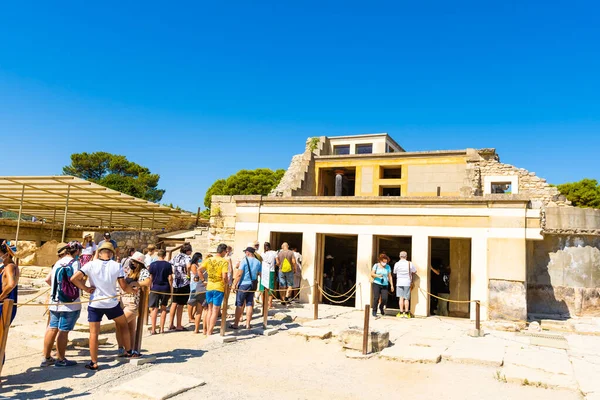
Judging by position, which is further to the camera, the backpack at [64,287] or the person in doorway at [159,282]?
the person in doorway at [159,282]

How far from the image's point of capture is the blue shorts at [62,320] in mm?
5764

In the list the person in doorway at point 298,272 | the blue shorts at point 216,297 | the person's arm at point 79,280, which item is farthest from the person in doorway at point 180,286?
the person in doorway at point 298,272

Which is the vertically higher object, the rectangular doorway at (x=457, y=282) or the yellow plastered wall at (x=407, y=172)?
the yellow plastered wall at (x=407, y=172)

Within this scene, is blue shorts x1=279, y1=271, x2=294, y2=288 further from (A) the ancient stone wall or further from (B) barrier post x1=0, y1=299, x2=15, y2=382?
(B) barrier post x1=0, y1=299, x2=15, y2=382

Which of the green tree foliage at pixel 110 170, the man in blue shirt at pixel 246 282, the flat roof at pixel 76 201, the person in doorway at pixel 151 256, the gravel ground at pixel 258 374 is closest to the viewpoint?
the gravel ground at pixel 258 374

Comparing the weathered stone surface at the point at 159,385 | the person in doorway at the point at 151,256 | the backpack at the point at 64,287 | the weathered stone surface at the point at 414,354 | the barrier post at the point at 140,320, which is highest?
the person in doorway at the point at 151,256

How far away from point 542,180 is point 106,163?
47.2 metres

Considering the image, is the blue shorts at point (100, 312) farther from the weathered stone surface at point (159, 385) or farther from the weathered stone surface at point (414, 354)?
the weathered stone surface at point (414, 354)

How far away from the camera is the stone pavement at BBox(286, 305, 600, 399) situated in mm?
6219

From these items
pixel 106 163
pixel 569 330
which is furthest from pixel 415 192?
pixel 106 163

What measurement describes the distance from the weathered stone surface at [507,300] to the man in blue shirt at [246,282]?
19.8 ft

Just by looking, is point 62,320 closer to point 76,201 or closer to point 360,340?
point 360,340

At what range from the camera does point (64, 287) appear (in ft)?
19.2

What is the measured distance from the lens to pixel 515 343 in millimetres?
8523
